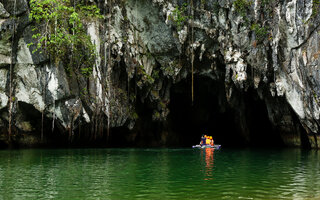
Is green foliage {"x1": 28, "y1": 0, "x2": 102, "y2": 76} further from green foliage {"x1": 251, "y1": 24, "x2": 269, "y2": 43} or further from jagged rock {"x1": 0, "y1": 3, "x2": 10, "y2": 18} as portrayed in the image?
green foliage {"x1": 251, "y1": 24, "x2": 269, "y2": 43}

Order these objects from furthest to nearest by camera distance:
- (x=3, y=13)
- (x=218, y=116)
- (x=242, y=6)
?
(x=218, y=116), (x=242, y=6), (x=3, y=13)

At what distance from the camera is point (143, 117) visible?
33.4 metres

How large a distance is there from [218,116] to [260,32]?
48.9 feet

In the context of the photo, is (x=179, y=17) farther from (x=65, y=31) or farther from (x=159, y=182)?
(x=159, y=182)

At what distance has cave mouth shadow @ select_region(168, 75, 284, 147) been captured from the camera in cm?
3306

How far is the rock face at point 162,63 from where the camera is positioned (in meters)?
24.5

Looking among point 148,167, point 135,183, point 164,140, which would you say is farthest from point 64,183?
point 164,140

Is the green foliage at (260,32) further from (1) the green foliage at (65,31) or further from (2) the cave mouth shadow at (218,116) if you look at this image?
(1) the green foliage at (65,31)

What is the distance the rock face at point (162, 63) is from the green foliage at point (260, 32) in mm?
67

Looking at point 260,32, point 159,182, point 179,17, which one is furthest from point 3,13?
point 159,182

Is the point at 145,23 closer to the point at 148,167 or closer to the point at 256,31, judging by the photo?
the point at 256,31

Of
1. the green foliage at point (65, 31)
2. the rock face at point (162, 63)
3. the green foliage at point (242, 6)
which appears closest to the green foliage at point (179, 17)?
the rock face at point (162, 63)

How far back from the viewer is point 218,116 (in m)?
38.7

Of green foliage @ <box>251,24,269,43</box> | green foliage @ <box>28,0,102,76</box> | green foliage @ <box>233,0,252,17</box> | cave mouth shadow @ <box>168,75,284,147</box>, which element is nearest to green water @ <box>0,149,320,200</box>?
green foliage @ <box>28,0,102,76</box>
